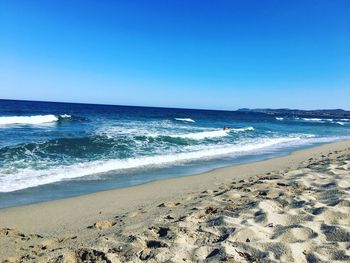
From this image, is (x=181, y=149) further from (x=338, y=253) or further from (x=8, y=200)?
(x=338, y=253)

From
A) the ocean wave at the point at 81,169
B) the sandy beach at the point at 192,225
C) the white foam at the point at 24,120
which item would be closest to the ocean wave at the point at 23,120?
the white foam at the point at 24,120

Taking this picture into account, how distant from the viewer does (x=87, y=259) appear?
386 centimetres

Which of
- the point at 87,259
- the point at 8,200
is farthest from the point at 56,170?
the point at 87,259

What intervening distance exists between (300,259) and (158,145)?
13324mm

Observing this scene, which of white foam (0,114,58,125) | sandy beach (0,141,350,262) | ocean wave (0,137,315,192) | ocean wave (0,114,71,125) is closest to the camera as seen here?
sandy beach (0,141,350,262)

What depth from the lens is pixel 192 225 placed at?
184 inches

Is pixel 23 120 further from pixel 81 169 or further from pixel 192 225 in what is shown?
pixel 192 225

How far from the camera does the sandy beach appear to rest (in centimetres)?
384

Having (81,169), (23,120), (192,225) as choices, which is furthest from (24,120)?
(192,225)

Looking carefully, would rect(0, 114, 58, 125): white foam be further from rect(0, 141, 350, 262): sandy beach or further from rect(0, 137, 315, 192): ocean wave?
rect(0, 141, 350, 262): sandy beach

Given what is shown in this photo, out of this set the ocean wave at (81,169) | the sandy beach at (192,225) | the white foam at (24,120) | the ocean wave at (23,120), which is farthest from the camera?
the white foam at (24,120)

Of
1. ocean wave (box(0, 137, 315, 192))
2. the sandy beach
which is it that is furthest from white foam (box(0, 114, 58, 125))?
the sandy beach

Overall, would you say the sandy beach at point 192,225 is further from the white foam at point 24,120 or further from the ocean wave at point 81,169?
the white foam at point 24,120

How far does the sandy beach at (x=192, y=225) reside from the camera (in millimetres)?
3842
